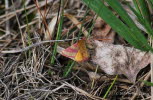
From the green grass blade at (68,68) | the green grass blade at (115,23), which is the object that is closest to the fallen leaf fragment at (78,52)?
the green grass blade at (68,68)

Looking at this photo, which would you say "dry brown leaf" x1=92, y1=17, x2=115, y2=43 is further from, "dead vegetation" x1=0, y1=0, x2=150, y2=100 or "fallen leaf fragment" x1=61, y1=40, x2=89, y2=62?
"fallen leaf fragment" x1=61, y1=40, x2=89, y2=62

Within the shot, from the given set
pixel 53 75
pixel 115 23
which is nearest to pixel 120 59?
pixel 115 23

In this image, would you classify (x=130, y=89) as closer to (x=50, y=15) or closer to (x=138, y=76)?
(x=138, y=76)

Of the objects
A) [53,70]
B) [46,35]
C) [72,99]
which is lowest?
[72,99]

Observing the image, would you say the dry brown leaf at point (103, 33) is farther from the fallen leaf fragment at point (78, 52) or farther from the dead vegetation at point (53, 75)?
Answer: the fallen leaf fragment at point (78, 52)

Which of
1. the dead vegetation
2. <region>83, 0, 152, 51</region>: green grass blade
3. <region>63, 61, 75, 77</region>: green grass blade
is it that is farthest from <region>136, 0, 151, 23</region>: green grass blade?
<region>63, 61, 75, 77</region>: green grass blade

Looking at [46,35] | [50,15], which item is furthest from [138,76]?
[50,15]
